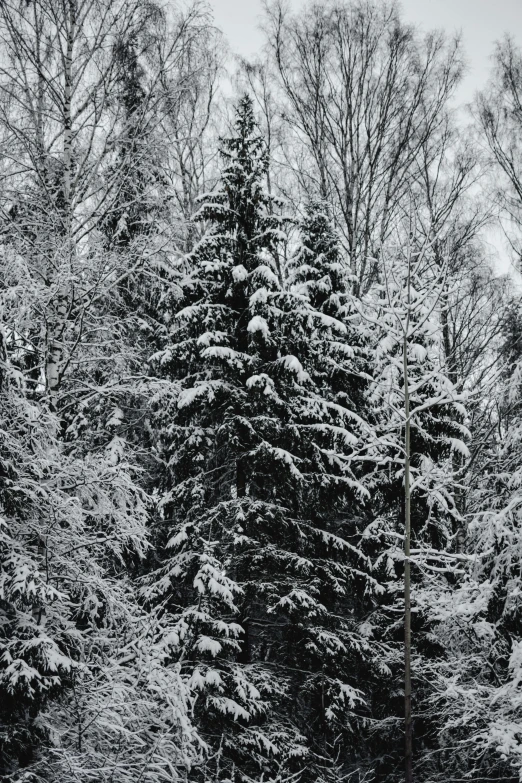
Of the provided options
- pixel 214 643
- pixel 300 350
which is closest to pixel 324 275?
pixel 300 350

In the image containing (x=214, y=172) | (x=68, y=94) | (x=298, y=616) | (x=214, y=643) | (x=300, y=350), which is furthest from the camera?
(x=214, y=172)

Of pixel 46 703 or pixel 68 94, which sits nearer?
pixel 46 703

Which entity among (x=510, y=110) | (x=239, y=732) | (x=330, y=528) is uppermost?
(x=510, y=110)

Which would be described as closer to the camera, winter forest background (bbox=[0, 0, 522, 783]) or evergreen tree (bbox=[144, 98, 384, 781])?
winter forest background (bbox=[0, 0, 522, 783])

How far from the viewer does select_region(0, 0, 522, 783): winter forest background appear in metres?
6.35

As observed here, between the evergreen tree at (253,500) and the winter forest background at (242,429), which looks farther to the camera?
the evergreen tree at (253,500)

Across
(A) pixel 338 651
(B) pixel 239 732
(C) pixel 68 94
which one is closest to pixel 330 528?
(A) pixel 338 651

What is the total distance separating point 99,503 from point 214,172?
1396 cm

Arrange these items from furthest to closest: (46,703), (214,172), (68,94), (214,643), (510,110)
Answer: (214,172) → (510,110) → (214,643) → (68,94) → (46,703)

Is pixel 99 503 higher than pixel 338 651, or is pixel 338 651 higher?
pixel 99 503

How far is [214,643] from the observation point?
909 centimetres

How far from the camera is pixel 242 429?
36.8 ft

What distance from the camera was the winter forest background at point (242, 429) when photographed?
635cm

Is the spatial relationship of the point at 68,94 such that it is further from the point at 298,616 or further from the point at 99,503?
the point at 298,616
